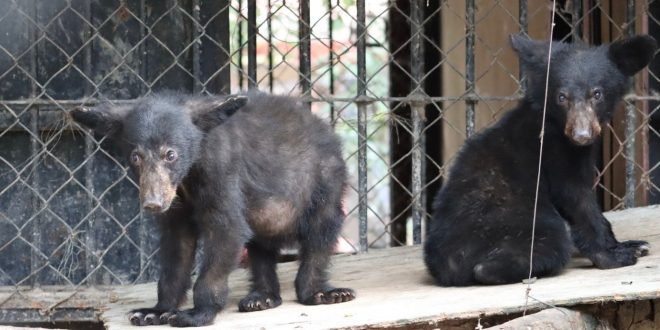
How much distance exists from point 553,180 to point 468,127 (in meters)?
1.18

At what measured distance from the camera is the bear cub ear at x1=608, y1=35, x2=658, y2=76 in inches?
256

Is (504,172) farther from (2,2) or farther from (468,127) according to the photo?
(2,2)

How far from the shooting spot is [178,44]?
735cm

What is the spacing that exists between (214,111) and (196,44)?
1.46 meters

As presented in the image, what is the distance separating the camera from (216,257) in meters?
5.89

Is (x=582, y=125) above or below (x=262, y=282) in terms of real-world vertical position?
above

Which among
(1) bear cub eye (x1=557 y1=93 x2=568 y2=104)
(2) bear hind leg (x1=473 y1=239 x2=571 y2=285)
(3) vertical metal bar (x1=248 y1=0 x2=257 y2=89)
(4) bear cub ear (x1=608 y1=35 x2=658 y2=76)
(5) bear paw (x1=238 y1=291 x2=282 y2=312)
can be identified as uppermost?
(3) vertical metal bar (x1=248 y1=0 x2=257 y2=89)

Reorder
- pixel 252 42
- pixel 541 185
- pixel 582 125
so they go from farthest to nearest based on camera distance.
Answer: pixel 252 42 → pixel 541 185 → pixel 582 125

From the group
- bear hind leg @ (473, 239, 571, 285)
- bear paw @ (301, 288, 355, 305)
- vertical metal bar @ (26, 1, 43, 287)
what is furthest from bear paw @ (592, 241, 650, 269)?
vertical metal bar @ (26, 1, 43, 287)

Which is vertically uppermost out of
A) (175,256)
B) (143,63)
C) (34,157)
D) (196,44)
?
(196,44)

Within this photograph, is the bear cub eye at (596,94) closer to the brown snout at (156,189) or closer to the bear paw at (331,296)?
the bear paw at (331,296)

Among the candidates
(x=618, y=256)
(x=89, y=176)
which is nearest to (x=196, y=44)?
(x=89, y=176)

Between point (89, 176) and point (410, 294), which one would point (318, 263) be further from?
point (89, 176)

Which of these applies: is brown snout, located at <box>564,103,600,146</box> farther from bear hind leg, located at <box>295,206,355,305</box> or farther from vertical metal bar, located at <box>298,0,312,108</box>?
vertical metal bar, located at <box>298,0,312,108</box>
